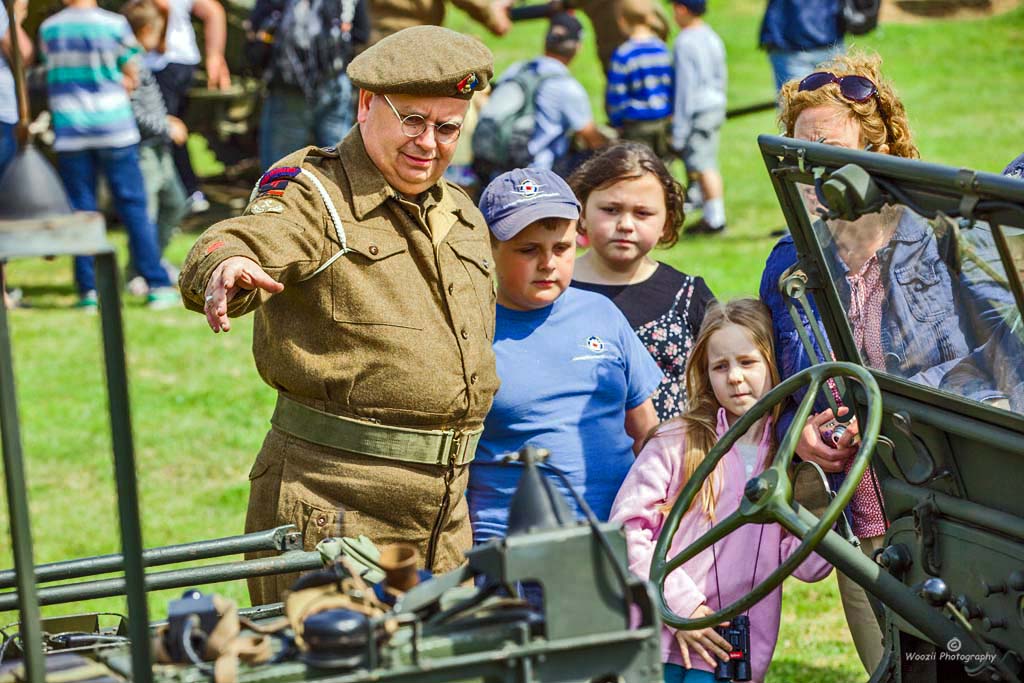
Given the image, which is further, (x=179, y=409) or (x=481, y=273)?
(x=179, y=409)

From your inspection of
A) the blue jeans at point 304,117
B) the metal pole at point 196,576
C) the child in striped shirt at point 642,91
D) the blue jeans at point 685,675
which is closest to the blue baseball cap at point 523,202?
the metal pole at point 196,576

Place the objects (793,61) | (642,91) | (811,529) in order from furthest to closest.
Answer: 1. (793,61)
2. (642,91)
3. (811,529)

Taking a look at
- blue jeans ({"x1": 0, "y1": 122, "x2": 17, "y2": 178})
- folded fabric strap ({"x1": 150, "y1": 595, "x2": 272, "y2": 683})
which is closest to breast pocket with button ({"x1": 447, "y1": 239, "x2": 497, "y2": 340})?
folded fabric strap ({"x1": 150, "y1": 595, "x2": 272, "y2": 683})

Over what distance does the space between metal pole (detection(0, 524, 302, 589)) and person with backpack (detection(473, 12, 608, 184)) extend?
617 cm

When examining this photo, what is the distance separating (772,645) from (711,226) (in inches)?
301

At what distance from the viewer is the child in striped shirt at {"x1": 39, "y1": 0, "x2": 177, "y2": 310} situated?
29.8 ft

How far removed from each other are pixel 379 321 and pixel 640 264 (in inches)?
52.8

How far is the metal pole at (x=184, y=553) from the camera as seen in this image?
A: 321cm

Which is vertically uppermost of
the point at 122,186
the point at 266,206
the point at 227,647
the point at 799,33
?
the point at 799,33

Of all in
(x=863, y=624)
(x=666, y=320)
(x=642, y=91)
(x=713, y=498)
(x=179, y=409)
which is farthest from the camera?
(x=642, y=91)

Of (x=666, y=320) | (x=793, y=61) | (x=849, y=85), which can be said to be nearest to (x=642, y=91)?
(x=793, y=61)

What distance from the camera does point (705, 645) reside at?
12.1 feet

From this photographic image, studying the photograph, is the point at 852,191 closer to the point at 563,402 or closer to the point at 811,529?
the point at 811,529

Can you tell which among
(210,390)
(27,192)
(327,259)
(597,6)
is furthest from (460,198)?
(597,6)
